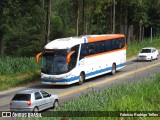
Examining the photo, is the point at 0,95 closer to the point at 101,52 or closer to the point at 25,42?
the point at 101,52

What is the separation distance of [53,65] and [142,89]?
1350 centimetres

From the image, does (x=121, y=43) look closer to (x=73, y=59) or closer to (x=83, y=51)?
(x=83, y=51)

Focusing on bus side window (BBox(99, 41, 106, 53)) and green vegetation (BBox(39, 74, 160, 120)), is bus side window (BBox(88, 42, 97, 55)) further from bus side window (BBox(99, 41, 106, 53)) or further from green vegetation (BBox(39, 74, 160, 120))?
green vegetation (BBox(39, 74, 160, 120))

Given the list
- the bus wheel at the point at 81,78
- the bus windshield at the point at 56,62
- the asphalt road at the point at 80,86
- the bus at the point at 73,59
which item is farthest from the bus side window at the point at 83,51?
the asphalt road at the point at 80,86

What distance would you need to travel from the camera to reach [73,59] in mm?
29141

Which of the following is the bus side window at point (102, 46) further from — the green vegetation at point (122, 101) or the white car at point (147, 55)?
the green vegetation at point (122, 101)

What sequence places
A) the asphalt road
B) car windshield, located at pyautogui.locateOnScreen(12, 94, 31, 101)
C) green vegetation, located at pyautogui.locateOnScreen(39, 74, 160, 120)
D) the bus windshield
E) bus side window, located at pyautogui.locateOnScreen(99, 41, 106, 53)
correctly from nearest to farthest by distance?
green vegetation, located at pyautogui.locateOnScreen(39, 74, 160, 120) < car windshield, located at pyautogui.locateOnScreen(12, 94, 31, 101) < the asphalt road < the bus windshield < bus side window, located at pyautogui.locateOnScreen(99, 41, 106, 53)

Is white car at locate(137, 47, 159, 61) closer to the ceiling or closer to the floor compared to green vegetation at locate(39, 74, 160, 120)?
closer to the floor

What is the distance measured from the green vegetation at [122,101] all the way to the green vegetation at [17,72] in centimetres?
1486

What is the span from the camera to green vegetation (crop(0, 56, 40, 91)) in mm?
30391

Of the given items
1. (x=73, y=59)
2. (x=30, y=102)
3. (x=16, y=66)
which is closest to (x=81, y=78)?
(x=73, y=59)

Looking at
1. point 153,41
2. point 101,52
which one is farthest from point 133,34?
point 101,52

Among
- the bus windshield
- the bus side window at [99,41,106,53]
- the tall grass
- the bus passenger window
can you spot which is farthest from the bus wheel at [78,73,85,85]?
the tall grass

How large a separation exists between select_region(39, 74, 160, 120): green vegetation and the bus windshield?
12035 millimetres
